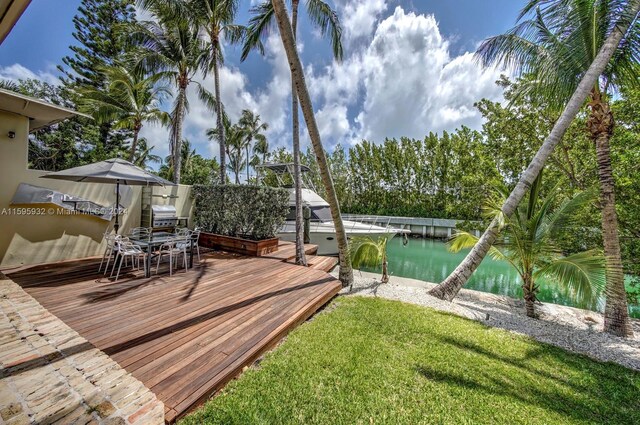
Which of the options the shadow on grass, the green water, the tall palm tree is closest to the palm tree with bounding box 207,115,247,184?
the tall palm tree

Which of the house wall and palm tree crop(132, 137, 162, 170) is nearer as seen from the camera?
the house wall

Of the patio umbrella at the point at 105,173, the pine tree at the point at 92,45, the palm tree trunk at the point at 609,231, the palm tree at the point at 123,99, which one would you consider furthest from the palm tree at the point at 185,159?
the palm tree trunk at the point at 609,231

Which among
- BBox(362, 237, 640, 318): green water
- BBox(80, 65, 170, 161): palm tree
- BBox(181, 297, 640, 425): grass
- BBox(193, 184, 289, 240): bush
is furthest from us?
BBox(80, 65, 170, 161): palm tree

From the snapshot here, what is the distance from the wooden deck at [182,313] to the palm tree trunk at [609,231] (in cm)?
543

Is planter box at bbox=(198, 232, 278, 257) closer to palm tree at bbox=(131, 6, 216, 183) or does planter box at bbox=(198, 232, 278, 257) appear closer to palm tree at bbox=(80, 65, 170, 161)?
palm tree at bbox=(131, 6, 216, 183)

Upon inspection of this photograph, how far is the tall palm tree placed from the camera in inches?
335

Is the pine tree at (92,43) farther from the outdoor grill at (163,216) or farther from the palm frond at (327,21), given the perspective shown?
the palm frond at (327,21)

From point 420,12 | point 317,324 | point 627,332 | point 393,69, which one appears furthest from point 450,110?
point 317,324

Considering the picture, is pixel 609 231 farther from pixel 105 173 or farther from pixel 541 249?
pixel 105 173

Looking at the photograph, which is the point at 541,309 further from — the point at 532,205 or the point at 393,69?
the point at 393,69

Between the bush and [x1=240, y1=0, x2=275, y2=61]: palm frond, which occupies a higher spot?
[x1=240, y1=0, x2=275, y2=61]: palm frond

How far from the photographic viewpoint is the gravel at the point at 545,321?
3.79 meters

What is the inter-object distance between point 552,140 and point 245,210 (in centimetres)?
702

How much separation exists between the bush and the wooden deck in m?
1.71
